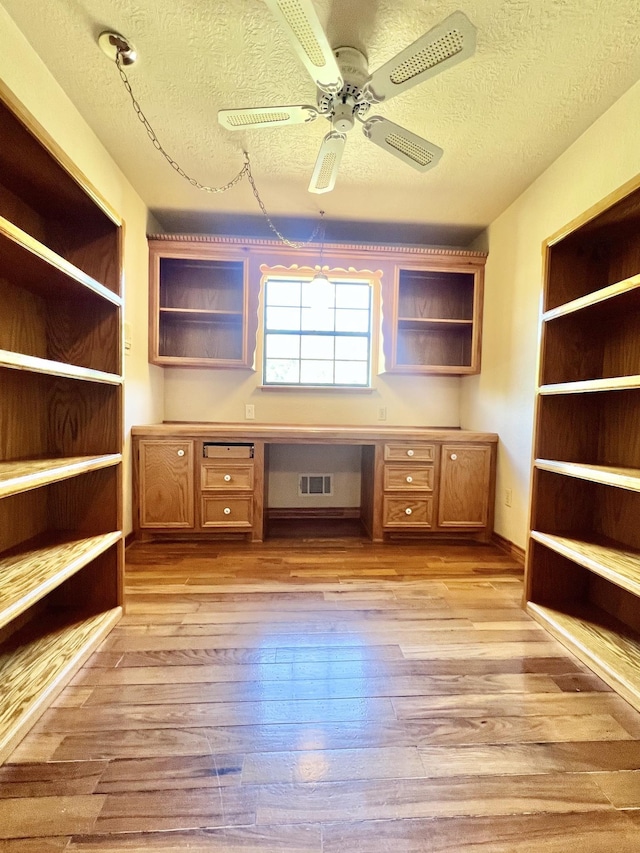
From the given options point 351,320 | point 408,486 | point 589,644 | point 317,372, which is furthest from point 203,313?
point 589,644

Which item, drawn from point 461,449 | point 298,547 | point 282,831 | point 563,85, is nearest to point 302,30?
Result: point 563,85

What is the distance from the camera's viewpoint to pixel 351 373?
333 cm

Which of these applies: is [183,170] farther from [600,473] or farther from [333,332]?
[600,473]

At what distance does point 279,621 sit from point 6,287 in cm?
180

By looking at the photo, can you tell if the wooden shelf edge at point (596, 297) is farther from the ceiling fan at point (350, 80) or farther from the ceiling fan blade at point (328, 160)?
the ceiling fan blade at point (328, 160)

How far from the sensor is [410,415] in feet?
10.8

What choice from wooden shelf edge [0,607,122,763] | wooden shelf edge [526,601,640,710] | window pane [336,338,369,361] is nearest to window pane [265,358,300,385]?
window pane [336,338,369,361]

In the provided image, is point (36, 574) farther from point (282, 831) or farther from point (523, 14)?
point (523, 14)

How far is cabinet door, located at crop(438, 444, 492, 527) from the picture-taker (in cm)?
Result: 273

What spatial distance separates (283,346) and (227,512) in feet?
5.11

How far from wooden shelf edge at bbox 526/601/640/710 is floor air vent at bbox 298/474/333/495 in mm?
1825

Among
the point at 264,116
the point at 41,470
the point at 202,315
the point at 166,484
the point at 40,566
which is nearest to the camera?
the point at 41,470

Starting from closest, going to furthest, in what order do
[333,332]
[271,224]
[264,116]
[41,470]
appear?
1. [41,470]
2. [264,116]
3. [271,224]
4. [333,332]

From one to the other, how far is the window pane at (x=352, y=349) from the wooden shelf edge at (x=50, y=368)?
6.89 ft
